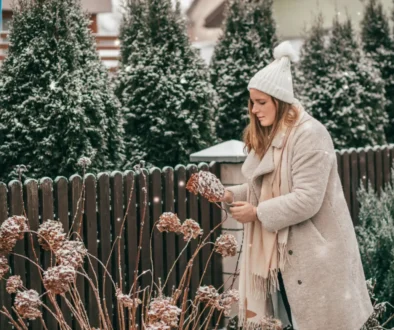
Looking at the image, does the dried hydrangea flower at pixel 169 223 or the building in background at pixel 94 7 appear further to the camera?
the building in background at pixel 94 7

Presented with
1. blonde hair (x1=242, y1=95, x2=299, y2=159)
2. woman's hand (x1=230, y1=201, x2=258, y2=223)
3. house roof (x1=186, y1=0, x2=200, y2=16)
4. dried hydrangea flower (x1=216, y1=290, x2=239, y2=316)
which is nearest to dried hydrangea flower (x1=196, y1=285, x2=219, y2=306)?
dried hydrangea flower (x1=216, y1=290, x2=239, y2=316)

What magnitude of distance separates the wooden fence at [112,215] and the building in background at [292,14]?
9.33m

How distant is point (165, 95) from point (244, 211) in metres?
4.11

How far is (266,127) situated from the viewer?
314 centimetres

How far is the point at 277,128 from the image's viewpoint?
3.07 meters

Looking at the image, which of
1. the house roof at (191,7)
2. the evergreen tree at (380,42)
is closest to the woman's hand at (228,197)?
the evergreen tree at (380,42)

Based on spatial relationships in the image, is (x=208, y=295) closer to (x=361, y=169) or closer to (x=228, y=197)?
(x=228, y=197)

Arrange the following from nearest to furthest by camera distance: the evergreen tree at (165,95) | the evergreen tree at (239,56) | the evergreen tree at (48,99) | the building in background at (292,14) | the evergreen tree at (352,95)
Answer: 1. the evergreen tree at (48,99)
2. the evergreen tree at (165,95)
3. the evergreen tree at (239,56)
4. the evergreen tree at (352,95)
5. the building in background at (292,14)

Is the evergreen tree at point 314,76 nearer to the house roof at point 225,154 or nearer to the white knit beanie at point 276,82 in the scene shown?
the house roof at point 225,154

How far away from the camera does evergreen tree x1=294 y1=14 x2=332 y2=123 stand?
9.32 meters

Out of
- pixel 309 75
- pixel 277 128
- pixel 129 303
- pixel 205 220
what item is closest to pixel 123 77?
pixel 205 220

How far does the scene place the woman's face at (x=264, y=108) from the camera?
3.06m

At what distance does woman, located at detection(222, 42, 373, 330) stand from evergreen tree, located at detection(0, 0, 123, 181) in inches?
104

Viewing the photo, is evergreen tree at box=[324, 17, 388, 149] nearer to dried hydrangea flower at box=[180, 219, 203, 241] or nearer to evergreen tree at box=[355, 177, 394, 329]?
evergreen tree at box=[355, 177, 394, 329]
